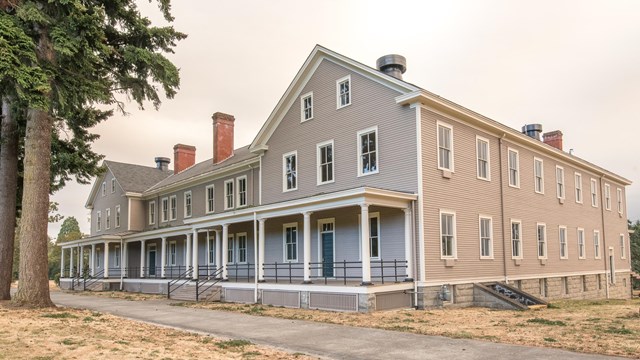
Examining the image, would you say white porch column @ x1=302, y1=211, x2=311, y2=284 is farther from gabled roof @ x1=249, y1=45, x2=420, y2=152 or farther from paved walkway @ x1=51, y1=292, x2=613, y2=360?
gabled roof @ x1=249, y1=45, x2=420, y2=152

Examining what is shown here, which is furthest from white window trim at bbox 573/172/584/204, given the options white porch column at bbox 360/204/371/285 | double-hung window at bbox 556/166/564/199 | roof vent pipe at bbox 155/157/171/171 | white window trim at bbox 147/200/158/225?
roof vent pipe at bbox 155/157/171/171

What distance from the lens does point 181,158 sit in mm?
37781

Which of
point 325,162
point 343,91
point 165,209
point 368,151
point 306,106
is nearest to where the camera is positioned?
point 368,151

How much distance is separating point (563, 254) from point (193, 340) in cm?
2151

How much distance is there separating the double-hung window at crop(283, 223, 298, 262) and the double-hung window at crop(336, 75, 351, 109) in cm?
557

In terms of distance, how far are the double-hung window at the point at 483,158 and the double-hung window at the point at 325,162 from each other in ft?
18.9

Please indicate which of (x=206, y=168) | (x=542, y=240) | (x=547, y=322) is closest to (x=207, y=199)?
(x=206, y=168)

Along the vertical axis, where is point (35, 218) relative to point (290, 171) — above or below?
below

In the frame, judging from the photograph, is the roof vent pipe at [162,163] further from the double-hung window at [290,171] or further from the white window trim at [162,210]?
the double-hung window at [290,171]

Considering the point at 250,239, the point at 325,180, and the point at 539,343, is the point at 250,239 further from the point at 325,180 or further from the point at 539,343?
the point at 539,343

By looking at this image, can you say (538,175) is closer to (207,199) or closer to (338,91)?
(338,91)

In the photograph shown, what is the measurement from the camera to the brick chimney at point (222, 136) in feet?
102

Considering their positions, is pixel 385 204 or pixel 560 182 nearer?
pixel 385 204

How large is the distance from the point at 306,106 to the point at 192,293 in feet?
32.0
